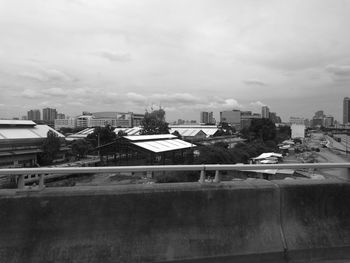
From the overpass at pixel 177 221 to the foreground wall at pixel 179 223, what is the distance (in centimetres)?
1

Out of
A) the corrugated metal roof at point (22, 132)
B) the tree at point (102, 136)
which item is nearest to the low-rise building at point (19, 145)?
the corrugated metal roof at point (22, 132)

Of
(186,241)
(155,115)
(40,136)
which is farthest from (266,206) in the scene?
(155,115)

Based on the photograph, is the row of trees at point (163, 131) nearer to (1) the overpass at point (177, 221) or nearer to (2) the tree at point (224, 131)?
(2) the tree at point (224, 131)

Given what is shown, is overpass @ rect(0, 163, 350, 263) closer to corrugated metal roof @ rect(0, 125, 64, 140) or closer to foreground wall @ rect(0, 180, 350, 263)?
foreground wall @ rect(0, 180, 350, 263)

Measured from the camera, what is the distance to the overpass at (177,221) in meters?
4.23

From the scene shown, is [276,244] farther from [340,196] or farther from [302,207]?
[340,196]

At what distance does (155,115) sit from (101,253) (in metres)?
108

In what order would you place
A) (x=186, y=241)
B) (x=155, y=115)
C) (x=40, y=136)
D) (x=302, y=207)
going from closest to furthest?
(x=186, y=241)
(x=302, y=207)
(x=40, y=136)
(x=155, y=115)

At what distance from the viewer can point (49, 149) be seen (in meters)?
74.2

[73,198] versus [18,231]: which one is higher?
[73,198]

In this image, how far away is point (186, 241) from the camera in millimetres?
4590

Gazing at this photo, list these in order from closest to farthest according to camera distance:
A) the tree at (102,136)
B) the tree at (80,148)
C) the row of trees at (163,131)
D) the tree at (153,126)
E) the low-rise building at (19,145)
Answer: the row of trees at (163,131), the low-rise building at (19,145), the tree at (80,148), the tree at (102,136), the tree at (153,126)

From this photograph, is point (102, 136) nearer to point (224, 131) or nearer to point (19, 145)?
point (19, 145)

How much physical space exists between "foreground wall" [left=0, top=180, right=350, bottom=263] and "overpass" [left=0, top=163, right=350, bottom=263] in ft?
0.04
